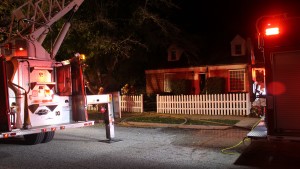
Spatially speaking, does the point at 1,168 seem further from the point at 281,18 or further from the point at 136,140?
the point at 281,18

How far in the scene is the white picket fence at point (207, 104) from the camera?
54.1 feet

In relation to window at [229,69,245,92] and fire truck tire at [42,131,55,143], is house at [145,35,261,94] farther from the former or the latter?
fire truck tire at [42,131,55,143]

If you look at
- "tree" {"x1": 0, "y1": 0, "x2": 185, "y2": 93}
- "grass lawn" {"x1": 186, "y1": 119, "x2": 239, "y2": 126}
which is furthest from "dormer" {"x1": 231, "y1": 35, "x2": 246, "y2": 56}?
"grass lawn" {"x1": 186, "y1": 119, "x2": 239, "y2": 126}

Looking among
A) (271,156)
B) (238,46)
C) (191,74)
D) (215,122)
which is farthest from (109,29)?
(271,156)

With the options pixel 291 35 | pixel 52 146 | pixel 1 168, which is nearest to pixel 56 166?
pixel 1 168

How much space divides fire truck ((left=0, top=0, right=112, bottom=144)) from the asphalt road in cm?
64

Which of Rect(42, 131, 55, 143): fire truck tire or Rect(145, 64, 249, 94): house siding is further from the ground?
Rect(145, 64, 249, 94): house siding

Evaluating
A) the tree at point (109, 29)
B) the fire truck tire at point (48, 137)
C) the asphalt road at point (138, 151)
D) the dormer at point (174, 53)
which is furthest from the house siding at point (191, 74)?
the fire truck tire at point (48, 137)

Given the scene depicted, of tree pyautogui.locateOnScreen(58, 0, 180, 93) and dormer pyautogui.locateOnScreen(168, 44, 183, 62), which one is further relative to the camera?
dormer pyautogui.locateOnScreen(168, 44, 183, 62)

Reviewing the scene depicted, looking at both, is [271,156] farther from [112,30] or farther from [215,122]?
[112,30]

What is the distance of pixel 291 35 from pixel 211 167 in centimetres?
309

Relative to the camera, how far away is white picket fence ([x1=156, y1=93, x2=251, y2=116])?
16478 mm

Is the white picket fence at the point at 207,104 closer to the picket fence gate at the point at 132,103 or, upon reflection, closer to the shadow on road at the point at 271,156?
the picket fence gate at the point at 132,103

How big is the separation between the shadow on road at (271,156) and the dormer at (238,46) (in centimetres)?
1687
